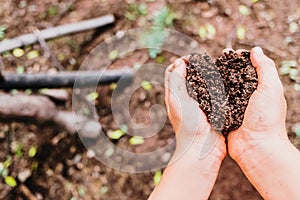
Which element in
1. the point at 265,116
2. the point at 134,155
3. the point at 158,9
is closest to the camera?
the point at 265,116

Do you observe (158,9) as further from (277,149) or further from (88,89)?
(277,149)

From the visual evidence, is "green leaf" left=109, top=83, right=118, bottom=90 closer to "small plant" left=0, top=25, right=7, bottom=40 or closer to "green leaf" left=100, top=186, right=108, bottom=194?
"green leaf" left=100, top=186, right=108, bottom=194

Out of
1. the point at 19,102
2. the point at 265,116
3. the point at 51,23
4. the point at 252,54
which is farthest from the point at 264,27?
the point at 19,102

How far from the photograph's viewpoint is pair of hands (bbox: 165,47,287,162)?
229 centimetres

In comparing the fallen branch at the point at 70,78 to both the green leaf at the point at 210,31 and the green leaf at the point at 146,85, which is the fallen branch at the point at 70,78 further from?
the green leaf at the point at 210,31

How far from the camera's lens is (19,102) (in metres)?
2.85

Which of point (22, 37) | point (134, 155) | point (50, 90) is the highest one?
point (22, 37)

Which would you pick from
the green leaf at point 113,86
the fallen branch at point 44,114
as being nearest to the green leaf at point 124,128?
the fallen branch at point 44,114

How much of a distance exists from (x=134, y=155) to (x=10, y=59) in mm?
1036

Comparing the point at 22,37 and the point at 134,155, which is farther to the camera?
the point at 22,37

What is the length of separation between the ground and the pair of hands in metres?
0.38

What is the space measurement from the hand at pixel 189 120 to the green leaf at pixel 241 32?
62cm

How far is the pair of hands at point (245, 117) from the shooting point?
2.29 metres

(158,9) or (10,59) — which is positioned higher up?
(158,9)
